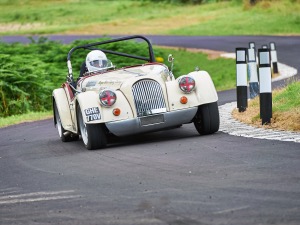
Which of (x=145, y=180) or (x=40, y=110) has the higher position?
(x=145, y=180)

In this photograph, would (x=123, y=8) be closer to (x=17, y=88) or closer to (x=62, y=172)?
(x=17, y=88)

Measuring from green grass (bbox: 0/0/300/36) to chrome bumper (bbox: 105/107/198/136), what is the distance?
35703 mm

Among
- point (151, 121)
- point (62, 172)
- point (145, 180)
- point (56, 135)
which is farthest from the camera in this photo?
point (56, 135)

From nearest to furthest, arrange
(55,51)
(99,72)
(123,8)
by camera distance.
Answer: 1. (99,72)
2. (55,51)
3. (123,8)

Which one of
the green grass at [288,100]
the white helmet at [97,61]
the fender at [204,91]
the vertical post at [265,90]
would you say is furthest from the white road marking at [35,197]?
the white helmet at [97,61]

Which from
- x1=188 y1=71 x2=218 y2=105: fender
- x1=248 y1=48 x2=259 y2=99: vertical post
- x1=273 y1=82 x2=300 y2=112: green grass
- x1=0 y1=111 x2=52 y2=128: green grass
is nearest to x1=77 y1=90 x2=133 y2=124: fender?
x1=188 y1=71 x2=218 y2=105: fender

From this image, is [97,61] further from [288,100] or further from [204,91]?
[288,100]

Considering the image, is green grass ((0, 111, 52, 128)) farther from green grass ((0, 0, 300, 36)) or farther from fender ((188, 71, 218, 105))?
green grass ((0, 0, 300, 36))

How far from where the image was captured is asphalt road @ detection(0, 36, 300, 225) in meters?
7.28

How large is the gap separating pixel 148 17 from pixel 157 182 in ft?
199

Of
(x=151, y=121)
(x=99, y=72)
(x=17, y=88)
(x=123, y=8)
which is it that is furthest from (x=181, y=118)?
(x=123, y=8)

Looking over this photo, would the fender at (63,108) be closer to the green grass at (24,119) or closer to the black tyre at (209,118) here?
the black tyre at (209,118)

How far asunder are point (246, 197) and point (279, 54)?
2922 centimetres

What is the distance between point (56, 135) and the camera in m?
17.0
